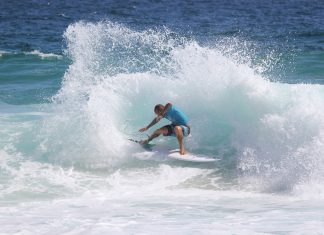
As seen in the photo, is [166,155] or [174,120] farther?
[166,155]

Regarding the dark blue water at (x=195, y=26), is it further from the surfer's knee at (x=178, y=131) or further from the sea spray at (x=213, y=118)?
the surfer's knee at (x=178, y=131)

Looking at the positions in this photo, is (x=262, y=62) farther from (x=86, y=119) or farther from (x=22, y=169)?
(x=22, y=169)

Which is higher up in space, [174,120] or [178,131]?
[174,120]

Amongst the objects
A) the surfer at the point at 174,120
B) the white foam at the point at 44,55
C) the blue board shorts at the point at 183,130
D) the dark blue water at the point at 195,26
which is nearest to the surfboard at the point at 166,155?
the surfer at the point at 174,120

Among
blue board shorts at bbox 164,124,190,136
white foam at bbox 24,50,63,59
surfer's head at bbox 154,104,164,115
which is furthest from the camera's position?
white foam at bbox 24,50,63,59

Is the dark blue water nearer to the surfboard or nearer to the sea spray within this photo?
the sea spray

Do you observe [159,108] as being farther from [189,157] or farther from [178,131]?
[189,157]

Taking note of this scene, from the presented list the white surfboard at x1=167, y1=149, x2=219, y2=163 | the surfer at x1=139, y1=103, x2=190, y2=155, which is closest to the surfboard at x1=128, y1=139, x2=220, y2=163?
the white surfboard at x1=167, y1=149, x2=219, y2=163

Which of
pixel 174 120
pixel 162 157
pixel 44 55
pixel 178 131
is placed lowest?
pixel 162 157

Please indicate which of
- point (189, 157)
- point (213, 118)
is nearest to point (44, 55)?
point (213, 118)

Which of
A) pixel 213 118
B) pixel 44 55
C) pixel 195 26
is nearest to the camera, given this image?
pixel 213 118

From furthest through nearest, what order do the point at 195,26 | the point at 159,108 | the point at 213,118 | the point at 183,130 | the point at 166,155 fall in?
1. the point at 195,26
2. the point at 213,118
3. the point at 166,155
4. the point at 183,130
5. the point at 159,108

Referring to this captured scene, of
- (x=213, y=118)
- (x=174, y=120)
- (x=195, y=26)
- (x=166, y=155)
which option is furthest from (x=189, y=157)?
(x=195, y=26)

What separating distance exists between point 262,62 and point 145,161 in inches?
563
